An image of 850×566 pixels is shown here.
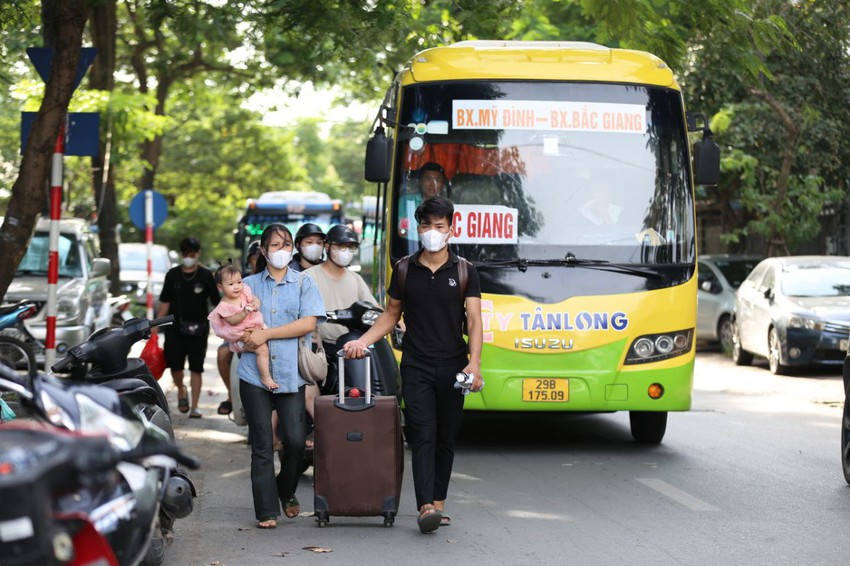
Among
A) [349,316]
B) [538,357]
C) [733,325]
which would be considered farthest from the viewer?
[733,325]

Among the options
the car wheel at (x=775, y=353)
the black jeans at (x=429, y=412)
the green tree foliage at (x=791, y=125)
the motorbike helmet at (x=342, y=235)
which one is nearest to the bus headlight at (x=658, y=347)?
the motorbike helmet at (x=342, y=235)

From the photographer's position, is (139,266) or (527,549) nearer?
(527,549)

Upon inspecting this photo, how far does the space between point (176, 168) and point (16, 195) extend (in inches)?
1589

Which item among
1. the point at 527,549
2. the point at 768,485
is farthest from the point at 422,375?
the point at 768,485

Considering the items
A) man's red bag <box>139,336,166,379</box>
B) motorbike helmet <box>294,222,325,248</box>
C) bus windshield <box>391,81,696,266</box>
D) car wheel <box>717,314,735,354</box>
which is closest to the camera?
man's red bag <box>139,336,166,379</box>

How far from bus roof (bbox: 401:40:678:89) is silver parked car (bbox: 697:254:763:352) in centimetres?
1168

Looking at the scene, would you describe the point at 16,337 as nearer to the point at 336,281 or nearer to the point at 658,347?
the point at 336,281

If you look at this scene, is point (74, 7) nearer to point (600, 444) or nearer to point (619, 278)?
point (619, 278)

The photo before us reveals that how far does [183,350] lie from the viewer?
45.6ft

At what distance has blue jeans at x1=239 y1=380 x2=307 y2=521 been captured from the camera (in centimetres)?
793

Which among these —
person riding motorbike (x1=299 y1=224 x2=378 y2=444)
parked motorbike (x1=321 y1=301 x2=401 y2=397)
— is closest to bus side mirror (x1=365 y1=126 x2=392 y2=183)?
person riding motorbike (x1=299 y1=224 x2=378 y2=444)

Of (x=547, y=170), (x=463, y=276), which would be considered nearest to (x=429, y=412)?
(x=463, y=276)

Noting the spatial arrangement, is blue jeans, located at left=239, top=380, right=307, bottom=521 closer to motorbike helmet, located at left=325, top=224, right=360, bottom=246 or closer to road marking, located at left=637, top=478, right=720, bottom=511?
motorbike helmet, located at left=325, top=224, right=360, bottom=246

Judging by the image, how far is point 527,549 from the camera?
24.1 ft
